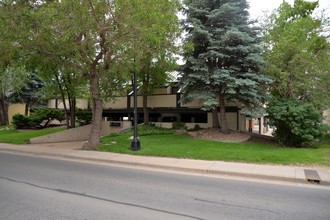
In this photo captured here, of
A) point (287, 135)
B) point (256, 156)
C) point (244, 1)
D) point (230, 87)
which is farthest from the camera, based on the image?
point (244, 1)

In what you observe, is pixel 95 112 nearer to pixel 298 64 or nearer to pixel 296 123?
pixel 296 123

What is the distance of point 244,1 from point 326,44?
6154 mm

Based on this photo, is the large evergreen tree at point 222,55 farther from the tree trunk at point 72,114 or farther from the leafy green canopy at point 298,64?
the tree trunk at point 72,114

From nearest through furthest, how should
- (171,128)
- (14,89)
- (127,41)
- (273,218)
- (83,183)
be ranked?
(273,218) < (83,183) < (127,41) < (171,128) < (14,89)

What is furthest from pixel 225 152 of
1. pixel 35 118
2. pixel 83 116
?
pixel 35 118

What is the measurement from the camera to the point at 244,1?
1711 cm

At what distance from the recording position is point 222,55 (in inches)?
623

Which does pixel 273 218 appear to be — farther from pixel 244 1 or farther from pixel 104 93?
pixel 244 1

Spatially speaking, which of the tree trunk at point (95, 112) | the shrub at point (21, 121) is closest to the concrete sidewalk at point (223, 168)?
the tree trunk at point (95, 112)

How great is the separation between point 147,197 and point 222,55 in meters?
11.3

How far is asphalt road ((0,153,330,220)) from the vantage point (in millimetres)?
5425

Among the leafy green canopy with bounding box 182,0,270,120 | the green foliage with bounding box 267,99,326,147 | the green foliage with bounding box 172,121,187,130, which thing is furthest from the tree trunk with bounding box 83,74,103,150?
the green foliage with bounding box 267,99,326,147

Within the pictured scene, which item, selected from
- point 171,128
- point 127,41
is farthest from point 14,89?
point 127,41

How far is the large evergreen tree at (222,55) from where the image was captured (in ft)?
52.1
